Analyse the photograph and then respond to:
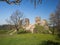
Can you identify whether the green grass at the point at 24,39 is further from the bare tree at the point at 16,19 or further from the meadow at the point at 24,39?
the bare tree at the point at 16,19

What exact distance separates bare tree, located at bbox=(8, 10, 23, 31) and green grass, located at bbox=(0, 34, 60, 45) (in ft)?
0.59

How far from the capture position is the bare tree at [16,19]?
13.4 ft

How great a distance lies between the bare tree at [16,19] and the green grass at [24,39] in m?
0.18

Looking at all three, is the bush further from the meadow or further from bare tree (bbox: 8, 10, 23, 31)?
bare tree (bbox: 8, 10, 23, 31)

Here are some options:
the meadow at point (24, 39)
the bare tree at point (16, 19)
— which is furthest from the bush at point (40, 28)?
the bare tree at point (16, 19)

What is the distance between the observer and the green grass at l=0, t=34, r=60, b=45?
4.07 meters

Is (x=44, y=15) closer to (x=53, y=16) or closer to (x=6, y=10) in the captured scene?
(x=53, y=16)

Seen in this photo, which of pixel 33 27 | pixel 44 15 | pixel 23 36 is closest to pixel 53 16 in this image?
pixel 44 15

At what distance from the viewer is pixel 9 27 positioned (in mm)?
4133

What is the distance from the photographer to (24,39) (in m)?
4.11

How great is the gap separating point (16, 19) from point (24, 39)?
405 millimetres

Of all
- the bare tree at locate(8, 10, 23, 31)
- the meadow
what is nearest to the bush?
the meadow

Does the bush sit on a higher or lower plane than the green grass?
higher

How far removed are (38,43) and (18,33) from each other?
16.7 inches
